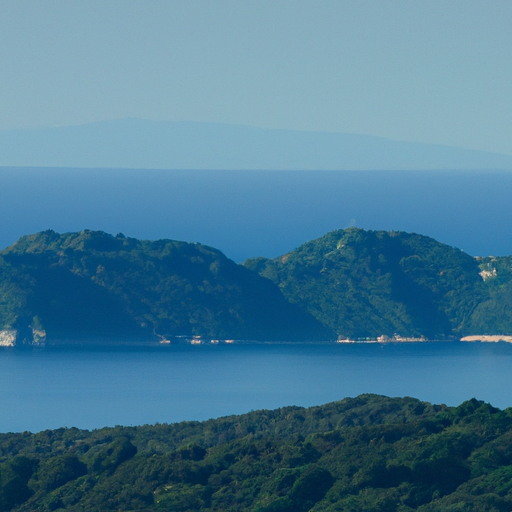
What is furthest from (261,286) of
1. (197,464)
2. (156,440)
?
(197,464)

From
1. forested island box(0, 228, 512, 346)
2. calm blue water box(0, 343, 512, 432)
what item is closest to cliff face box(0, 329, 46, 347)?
forested island box(0, 228, 512, 346)

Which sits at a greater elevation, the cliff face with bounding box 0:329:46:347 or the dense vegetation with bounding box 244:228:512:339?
the dense vegetation with bounding box 244:228:512:339

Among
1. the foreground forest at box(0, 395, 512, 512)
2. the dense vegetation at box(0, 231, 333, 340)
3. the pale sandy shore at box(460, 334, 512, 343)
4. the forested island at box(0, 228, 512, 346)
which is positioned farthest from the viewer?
the forested island at box(0, 228, 512, 346)

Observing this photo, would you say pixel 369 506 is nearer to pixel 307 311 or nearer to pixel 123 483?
pixel 123 483

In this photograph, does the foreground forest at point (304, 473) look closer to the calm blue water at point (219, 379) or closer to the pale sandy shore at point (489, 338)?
the calm blue water at point (219, 379)

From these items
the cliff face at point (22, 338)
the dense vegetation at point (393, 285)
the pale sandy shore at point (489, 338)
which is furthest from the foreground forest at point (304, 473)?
the dense vegetation at point (393, 285)

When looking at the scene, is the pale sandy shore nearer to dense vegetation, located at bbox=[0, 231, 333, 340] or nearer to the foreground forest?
dense vegetation, located at bbox=[0, 231, 333, 340]
